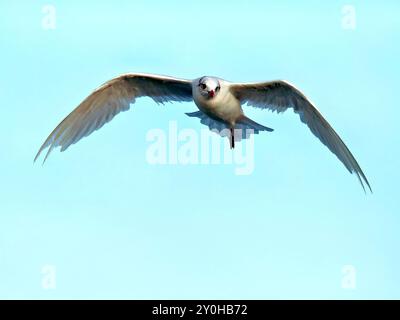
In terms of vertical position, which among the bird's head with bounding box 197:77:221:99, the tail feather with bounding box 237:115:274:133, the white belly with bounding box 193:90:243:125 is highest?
the bird's head with bounding box 197:77:221:99

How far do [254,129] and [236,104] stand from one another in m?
0.37

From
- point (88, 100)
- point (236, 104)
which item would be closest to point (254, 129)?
point (236, 104)

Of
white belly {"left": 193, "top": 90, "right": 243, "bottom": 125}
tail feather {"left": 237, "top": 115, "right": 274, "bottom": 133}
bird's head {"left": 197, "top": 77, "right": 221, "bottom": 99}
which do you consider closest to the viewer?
bird's head {"left": 197, "top": 77, "right": 221, "bottom": 99}

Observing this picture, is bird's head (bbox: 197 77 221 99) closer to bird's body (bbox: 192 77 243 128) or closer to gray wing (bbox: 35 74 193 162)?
bird's body (bbox: 192 77 243 128)

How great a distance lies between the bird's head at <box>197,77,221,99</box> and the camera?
432 inches

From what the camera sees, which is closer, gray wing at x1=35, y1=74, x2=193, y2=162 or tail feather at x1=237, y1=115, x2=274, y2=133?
tail feather at x1=237, y1=115, x2=274, y2=133

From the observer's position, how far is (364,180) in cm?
1101

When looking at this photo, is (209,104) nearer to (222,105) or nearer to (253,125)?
(222,105)

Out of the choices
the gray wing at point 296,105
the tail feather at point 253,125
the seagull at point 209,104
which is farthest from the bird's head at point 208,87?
the tail feather at point 253,125

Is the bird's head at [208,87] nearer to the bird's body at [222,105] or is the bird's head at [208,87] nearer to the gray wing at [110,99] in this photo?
the bird's body at [222,105]

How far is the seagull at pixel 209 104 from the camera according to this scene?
11.1 metres

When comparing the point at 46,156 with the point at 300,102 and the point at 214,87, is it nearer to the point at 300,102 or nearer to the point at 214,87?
the point at 214,87

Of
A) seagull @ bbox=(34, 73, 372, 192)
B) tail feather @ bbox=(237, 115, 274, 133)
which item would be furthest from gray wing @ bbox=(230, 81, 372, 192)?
tail feather @ bbox=(237, 115, 274, 133)

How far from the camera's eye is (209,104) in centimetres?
1109
